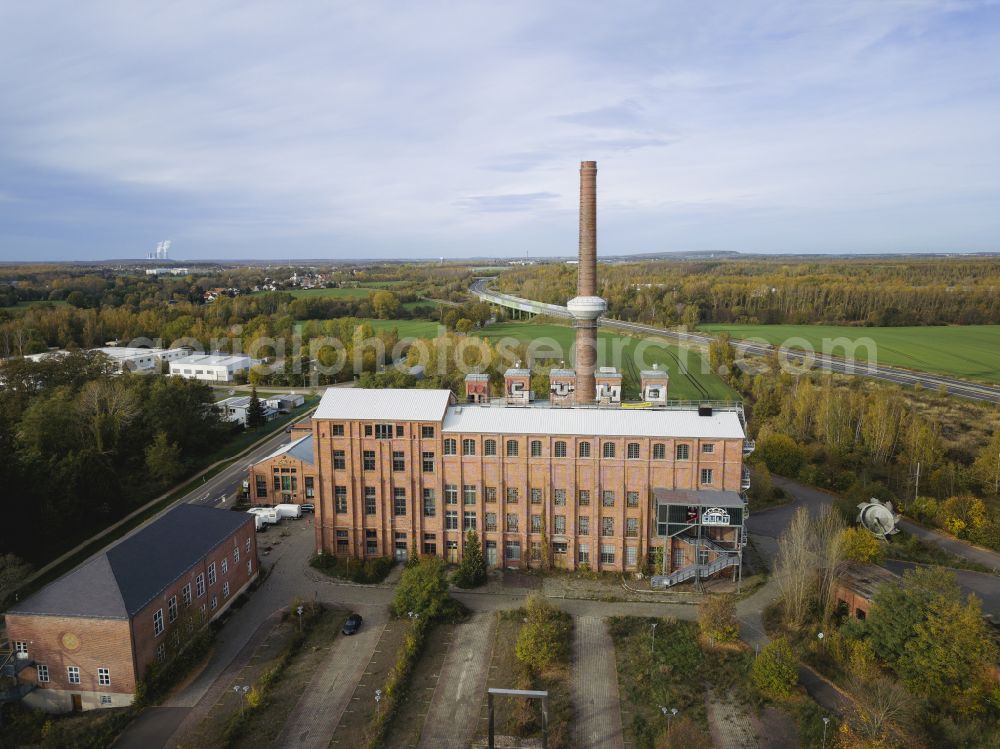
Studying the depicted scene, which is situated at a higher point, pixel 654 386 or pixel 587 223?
pixel 587 223

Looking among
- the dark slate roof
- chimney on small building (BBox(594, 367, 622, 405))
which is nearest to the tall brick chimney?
chimney on small building (BBox(594, 367, 622, 405))

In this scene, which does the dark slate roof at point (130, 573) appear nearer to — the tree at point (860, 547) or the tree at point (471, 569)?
the tree at point (471, 569)

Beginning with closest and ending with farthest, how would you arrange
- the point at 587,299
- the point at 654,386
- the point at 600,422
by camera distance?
the point at 600,422 → the point at 587,299 → the point at 654,386

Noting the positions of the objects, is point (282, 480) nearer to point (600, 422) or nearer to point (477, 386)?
point (477, 386)

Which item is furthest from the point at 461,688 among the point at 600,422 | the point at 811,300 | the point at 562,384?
the point at 811,300

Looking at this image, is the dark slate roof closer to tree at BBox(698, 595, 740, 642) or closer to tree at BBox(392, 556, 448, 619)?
tree at BBox(392, 556, 448, 619)

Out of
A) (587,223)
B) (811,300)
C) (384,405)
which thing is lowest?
(384,405)

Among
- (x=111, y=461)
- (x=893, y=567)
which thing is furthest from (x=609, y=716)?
(x=111, y=461)

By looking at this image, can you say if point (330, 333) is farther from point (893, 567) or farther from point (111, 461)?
point (893, 567)
